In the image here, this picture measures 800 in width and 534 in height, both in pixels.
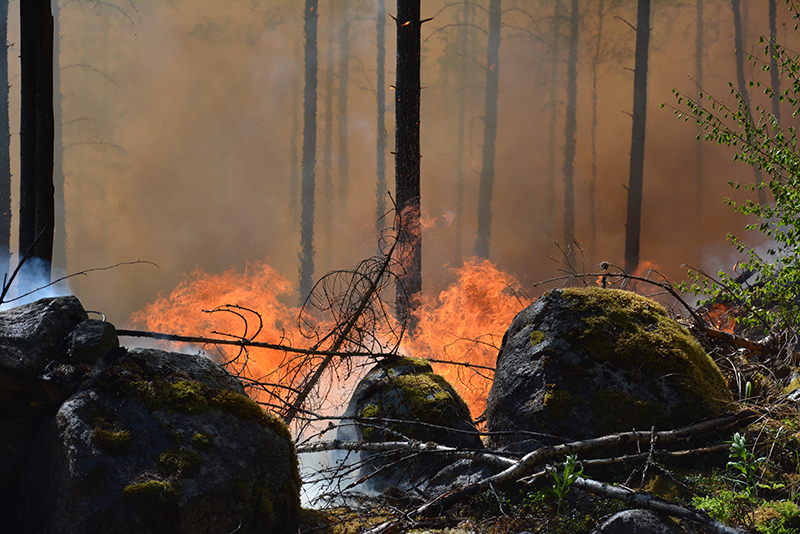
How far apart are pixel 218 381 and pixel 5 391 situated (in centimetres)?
109

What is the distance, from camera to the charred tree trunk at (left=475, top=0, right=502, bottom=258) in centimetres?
1623

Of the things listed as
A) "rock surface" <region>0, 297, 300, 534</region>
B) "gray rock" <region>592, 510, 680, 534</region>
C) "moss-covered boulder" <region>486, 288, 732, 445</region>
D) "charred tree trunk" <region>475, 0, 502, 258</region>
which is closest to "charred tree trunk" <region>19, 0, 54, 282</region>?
"rock surface" <region>0, 297, 300, 534</region>

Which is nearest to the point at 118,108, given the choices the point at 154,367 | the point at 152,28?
the point at 152,28

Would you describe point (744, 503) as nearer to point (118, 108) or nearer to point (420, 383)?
point (420, 383)

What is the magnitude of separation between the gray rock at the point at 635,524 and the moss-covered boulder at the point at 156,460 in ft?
5.85

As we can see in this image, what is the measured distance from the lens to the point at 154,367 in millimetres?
2982

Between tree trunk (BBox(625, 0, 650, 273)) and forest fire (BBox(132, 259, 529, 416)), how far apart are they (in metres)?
3.93

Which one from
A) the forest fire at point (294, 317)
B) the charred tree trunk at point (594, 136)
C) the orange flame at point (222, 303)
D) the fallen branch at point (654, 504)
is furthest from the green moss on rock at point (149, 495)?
the charred tree trunk at point (594, 136)

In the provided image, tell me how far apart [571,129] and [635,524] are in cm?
1565

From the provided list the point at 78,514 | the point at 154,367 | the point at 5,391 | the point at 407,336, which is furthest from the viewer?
the point at 407,336

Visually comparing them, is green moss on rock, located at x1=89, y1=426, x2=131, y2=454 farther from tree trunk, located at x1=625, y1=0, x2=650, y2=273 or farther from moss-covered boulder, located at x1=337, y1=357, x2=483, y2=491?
tree trunk, located at x1=625, y1=0, x2=650, y2=273

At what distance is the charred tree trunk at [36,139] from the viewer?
478 centimetres

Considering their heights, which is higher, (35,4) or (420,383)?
(35,4)

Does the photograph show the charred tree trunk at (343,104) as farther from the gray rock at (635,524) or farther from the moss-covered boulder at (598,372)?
the gray rock at (635,524)
